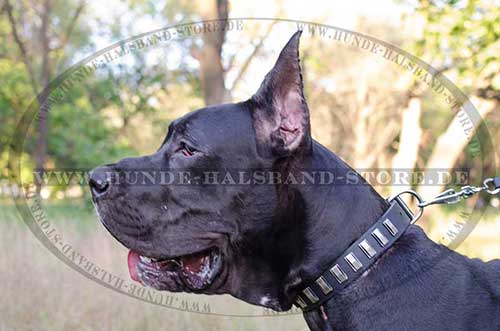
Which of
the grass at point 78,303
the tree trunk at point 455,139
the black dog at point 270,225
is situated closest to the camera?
the black dog at point 270,225

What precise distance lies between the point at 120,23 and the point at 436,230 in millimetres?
10849

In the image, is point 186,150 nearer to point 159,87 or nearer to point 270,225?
point 270,225

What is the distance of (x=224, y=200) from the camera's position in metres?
2.54

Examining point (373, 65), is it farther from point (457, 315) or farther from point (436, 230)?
point (457, 315)

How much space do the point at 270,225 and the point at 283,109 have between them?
462mm

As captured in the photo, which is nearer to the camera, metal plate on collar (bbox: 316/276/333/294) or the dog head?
metal plate on collar (bbox: 316/276/333/294)

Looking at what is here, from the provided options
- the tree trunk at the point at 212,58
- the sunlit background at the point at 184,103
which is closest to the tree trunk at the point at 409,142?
the sunlit background at the point at 184,103

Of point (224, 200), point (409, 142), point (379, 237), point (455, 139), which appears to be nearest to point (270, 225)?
point (224, 200)

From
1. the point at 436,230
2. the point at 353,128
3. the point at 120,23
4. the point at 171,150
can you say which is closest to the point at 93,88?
the point at 120,23

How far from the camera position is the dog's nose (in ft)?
8.30

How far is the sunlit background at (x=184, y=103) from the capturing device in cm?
508

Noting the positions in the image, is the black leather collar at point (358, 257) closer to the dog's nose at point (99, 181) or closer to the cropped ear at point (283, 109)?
the cropped ear at point (283, 109)

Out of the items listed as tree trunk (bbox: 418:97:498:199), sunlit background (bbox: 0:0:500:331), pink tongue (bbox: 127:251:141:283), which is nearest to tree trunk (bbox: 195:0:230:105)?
sunlit background (bbox: 0:0:500:331)

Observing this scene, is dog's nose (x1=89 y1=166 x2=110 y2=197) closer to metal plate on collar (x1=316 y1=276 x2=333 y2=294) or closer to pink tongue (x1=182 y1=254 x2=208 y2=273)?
pink tongue (x1=182 y1=254 x2=208 y2=273)
